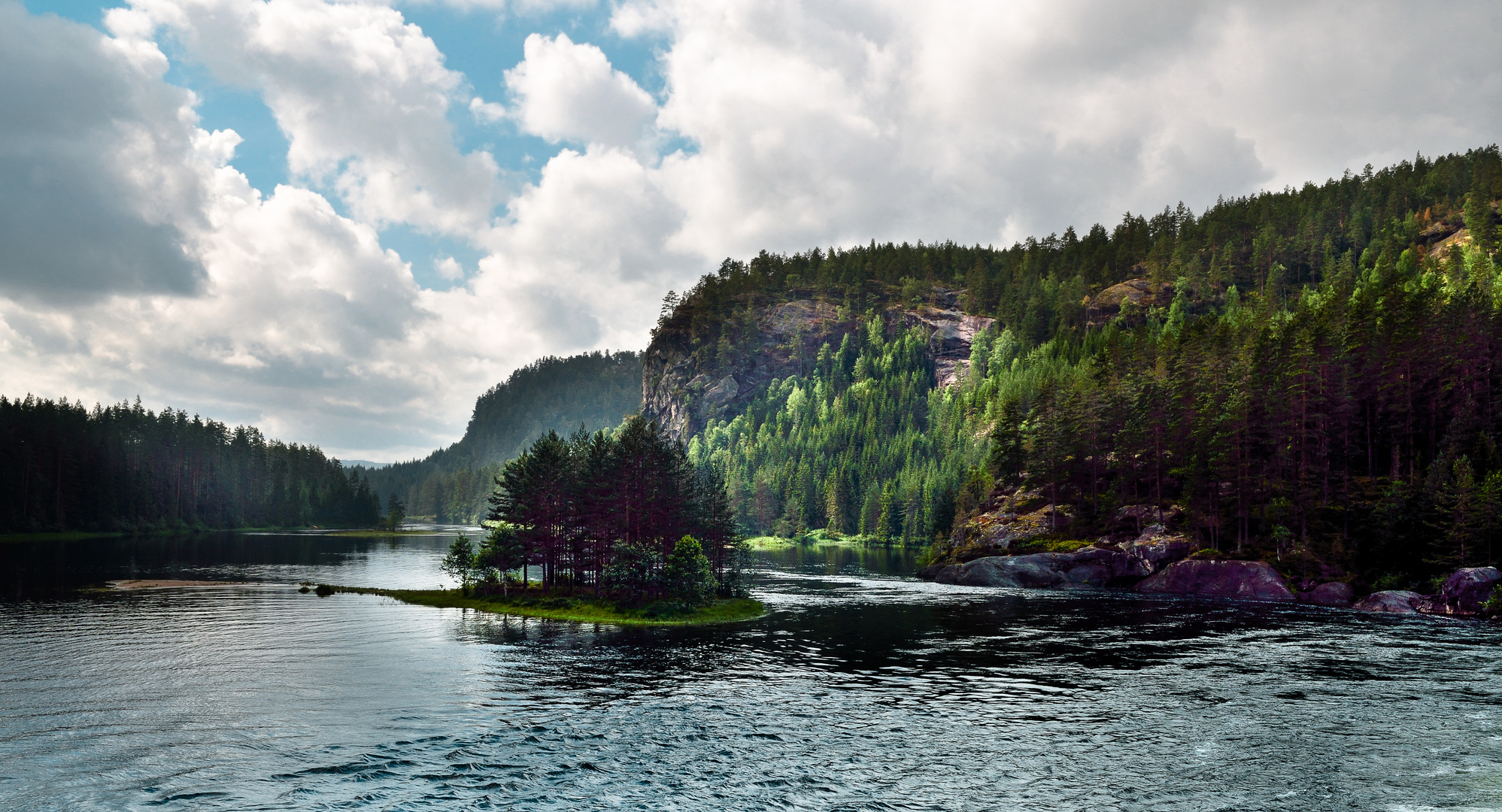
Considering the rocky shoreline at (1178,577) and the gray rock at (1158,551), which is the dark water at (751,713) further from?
the gray rock at (1158,551)

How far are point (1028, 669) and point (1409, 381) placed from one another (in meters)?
82.0

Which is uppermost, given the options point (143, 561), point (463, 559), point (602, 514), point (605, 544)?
point (602, 514)

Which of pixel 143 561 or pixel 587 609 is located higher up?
pixel 587 609

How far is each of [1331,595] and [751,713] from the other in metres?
78.3

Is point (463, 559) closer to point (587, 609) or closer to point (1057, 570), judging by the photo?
point (587, 609)

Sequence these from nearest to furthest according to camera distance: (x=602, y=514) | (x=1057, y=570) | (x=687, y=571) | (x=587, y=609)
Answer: (x=687, y=571), (x=587, y=609), (x=602, y=514), (x=1057, y=570)

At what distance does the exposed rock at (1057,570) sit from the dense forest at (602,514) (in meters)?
41.3

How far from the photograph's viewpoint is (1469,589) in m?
74.4

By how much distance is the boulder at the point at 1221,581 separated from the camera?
91.9m

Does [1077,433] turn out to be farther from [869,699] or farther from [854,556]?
[869,699]

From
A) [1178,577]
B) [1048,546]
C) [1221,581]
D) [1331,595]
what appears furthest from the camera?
[1048,546]

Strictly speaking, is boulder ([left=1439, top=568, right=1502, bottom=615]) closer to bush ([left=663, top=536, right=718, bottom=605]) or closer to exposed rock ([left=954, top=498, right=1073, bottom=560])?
exposed rock ([left=954, top=498, right=1073, bottom=560])

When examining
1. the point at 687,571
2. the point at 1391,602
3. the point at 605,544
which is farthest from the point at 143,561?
the point at 1391,602

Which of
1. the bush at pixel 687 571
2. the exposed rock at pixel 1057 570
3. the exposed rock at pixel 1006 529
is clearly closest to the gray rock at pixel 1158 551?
the exposed rock at pixel 1057 570
